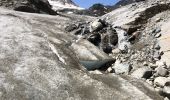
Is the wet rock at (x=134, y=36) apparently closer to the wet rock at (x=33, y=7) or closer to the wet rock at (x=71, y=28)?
the wet rock at (x=71, y=28)

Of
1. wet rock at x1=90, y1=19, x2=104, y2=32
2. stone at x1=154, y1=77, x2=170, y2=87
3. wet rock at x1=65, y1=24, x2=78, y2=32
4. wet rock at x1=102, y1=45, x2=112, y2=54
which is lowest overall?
stone at x1=154, y1=77, x2=170, y2=87

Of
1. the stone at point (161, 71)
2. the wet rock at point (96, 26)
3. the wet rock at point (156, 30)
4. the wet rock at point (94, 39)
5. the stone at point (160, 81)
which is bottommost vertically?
the stone at point (160, 81)

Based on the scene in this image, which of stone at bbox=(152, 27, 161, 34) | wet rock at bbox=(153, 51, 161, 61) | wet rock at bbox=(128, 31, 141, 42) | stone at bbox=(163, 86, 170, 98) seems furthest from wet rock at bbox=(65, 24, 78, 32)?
stone at bbox=(163, 86, 170, 98)

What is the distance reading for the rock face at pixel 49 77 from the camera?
21047mm

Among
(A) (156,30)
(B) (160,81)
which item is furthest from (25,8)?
(B) (160,81)

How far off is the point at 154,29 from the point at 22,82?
506 inches

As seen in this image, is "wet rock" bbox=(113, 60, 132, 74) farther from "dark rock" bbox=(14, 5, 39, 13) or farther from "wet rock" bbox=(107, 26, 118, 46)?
"dark rock" bbox=(14, 5, 39, 13)

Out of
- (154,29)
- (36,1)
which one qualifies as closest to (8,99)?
(154,29)

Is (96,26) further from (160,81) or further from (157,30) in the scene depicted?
(160,81)

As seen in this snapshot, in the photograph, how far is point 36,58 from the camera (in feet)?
80.6

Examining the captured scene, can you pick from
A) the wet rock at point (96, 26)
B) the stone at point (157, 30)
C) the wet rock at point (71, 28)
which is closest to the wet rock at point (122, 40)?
the wet rock at point (96, 26)

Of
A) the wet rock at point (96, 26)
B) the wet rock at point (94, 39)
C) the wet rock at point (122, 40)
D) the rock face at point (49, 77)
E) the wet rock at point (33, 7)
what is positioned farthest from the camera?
the wet rock at point (33, 7)

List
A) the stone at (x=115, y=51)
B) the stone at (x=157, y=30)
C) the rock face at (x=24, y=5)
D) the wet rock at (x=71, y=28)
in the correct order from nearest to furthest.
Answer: the stone at (x=115, y=51) < the stone at (x=157, y=30) < the wet rock at (x=71, y=28) < the rock face at (x=24, y=5)

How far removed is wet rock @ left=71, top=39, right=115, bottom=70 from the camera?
26508 mm
